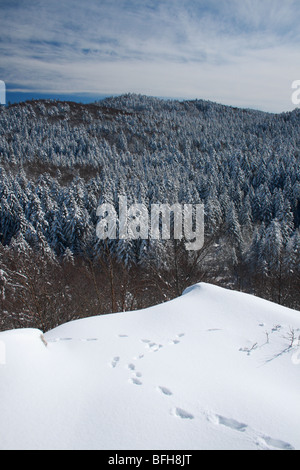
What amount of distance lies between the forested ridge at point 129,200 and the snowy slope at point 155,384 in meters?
5.88

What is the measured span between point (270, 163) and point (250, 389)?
9297cm

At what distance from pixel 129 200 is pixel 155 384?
48975 mm

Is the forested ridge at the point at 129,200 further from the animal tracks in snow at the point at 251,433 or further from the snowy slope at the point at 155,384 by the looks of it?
the animal tracks in snow at the point at 251,433

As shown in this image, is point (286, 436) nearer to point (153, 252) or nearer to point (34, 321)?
point (34, 321)

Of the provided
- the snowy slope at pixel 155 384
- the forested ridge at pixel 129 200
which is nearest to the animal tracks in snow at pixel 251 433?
the snowy slope at pixel 155 384

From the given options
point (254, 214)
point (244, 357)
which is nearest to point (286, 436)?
point (244, 357)

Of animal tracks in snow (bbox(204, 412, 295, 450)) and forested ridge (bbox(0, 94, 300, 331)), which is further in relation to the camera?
forested ridge (bbox(0, 94, 300, 331))

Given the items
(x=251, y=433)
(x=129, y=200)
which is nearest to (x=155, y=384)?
(x=251, y=433)

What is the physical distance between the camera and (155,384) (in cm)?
364

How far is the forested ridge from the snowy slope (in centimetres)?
588

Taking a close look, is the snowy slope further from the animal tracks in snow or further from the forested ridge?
the forested ridge

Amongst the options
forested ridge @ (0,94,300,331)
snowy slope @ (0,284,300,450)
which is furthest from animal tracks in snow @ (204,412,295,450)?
forested ridge @ (0,94,300,331)

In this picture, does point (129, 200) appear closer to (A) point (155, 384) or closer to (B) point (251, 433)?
(A) point (155, 384)

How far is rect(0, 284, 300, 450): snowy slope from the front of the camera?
2812 mm
